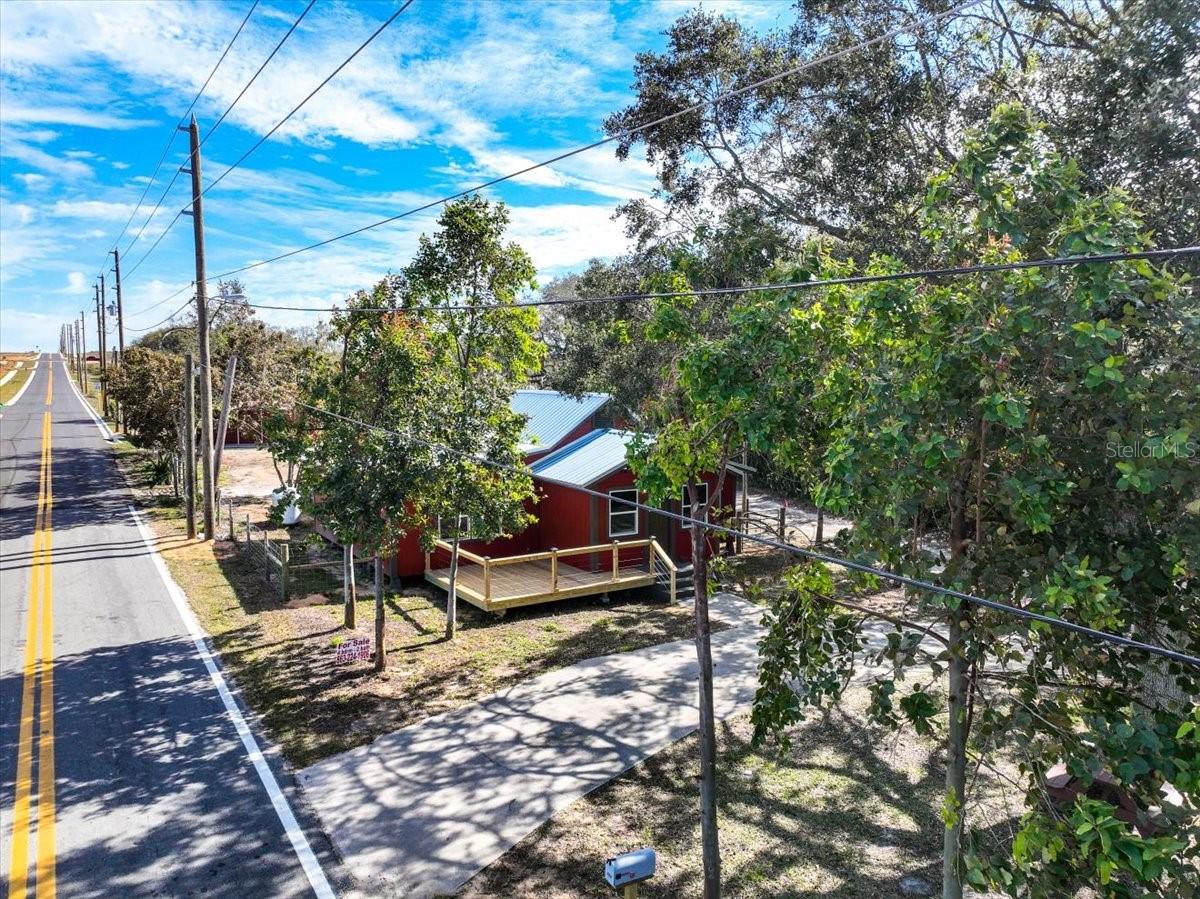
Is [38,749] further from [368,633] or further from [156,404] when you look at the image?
[156,404]

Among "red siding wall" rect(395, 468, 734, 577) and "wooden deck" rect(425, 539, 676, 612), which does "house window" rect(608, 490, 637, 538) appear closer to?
"red siding wall" rect(395, 468, 734, 577)

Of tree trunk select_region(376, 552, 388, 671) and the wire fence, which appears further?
the wire fence

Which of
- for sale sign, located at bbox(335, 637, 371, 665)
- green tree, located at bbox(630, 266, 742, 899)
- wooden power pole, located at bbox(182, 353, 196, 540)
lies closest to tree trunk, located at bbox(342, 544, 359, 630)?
for sale sign, located at bbox(335, 637, 371, 665)

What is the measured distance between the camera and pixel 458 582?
56.1ft

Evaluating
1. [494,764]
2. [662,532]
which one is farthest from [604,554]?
[494,764]

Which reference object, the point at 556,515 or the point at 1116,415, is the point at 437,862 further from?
the point at 556,515

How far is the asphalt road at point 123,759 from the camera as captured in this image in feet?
24.5

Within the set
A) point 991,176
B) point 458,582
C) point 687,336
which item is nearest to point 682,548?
point 458,582

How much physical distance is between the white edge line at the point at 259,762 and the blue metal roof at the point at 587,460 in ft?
25.4

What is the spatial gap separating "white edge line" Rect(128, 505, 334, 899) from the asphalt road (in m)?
0.02

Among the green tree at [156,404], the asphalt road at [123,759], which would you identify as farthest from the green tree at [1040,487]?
the green tree at [156,404]

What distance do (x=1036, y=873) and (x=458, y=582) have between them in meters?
14.0

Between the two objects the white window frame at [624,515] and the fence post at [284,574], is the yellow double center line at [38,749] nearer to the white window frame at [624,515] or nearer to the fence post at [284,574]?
A: the fence post at [284,574]

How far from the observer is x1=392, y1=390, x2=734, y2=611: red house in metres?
16.9
